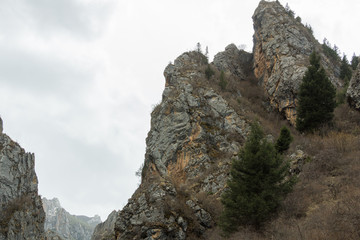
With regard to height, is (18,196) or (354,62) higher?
(18,196)

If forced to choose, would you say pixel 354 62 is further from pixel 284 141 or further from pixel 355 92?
pixel 284 141

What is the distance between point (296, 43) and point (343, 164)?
108ft

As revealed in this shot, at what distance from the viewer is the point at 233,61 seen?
190 ft

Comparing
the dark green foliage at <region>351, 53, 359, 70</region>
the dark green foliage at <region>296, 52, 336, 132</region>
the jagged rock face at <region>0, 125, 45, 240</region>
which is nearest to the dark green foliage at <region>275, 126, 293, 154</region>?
the dark green foliage at <region>296, 52, 336, 132</region>

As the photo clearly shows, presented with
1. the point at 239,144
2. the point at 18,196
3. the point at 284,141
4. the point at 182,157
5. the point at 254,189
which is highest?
the point at 18,196

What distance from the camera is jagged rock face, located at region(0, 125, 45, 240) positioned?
153 feet

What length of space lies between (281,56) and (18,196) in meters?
55.3

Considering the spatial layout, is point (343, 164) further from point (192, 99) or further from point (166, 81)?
point (166, 81)

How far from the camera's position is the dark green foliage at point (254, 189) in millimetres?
13605

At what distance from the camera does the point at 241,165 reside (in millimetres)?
15266

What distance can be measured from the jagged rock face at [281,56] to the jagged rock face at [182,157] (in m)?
9.10

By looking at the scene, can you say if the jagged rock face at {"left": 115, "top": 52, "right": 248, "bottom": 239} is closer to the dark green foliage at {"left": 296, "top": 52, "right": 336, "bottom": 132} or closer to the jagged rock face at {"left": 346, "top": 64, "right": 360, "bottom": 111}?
the dark green foliage at {"left": 296, "top": 52, "right": 336, "bottom": 132}

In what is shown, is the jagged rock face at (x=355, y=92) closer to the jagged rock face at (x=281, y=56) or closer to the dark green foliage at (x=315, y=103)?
the dark green foliage at (x=315, y=103)

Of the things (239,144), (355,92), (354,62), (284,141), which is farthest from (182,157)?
(354,62)
